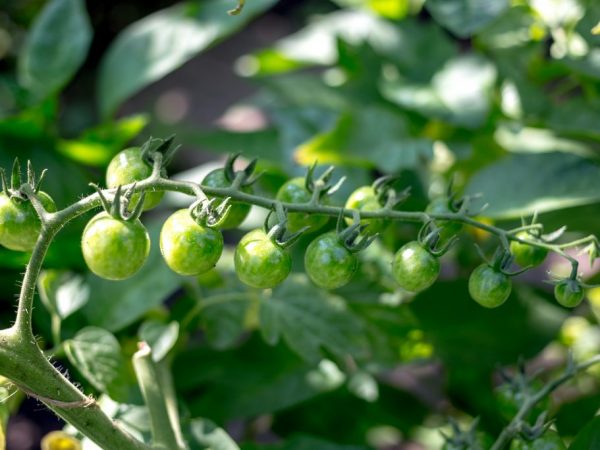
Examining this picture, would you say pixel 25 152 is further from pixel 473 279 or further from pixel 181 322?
pixel 473 279

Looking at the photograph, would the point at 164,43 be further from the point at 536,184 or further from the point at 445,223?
the point at 445,223

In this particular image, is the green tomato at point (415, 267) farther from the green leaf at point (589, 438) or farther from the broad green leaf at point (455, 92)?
the broad green leaf at point (455, 92)

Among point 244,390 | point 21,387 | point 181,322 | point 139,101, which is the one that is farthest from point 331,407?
point 139,101

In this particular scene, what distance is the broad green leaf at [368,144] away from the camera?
1.08 metres

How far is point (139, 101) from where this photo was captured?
249cm

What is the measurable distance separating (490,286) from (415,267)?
68 millimetres

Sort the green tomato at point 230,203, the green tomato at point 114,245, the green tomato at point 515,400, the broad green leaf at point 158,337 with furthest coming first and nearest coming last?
the broad green leaf at point 158,337, the green tomato at point 515,400, the green tomato at point 230,203, the green tomato at point 114,245

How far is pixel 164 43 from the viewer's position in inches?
52.1

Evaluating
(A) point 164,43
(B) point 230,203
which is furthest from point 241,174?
(A) point 164,43

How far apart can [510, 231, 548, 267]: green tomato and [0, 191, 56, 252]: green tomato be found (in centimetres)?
38

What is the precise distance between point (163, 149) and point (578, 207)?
1.87ft

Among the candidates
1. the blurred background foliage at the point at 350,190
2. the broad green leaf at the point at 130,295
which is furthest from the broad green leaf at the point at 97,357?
the broad green leaf at the point at 130,295

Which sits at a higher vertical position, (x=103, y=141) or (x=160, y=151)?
(x=160, y=151)

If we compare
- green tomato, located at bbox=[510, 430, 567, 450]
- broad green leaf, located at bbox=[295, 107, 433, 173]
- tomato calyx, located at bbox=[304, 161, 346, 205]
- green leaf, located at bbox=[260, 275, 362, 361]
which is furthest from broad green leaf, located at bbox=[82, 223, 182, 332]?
green tomato, located at bbox=[510, 430, 567, 450]
